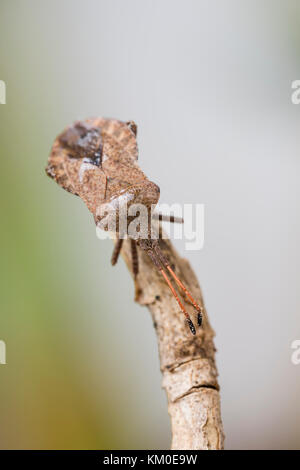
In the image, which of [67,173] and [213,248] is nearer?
[67,173]

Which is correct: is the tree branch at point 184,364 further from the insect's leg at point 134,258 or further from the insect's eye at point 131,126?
the insect's eye at point 131,126

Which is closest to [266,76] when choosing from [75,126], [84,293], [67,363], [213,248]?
[213,248]

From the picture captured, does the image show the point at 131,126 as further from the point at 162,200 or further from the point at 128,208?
the point at 162,200

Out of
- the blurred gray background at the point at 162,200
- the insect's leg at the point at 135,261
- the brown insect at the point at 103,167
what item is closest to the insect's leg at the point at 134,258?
the insect's leg at the point at 135,261

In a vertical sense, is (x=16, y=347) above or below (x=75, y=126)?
below

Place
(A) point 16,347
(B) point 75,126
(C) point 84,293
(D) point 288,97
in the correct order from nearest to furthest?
(B) point 75,126 < (D) point 288,97 < (A) point 16,347 < (C) point 84,293

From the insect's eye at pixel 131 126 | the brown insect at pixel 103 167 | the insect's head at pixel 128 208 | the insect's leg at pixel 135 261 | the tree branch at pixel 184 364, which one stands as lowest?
the tree branch at pixel 184 364

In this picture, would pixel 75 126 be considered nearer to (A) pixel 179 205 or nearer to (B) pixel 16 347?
(A) pixel 179 205
